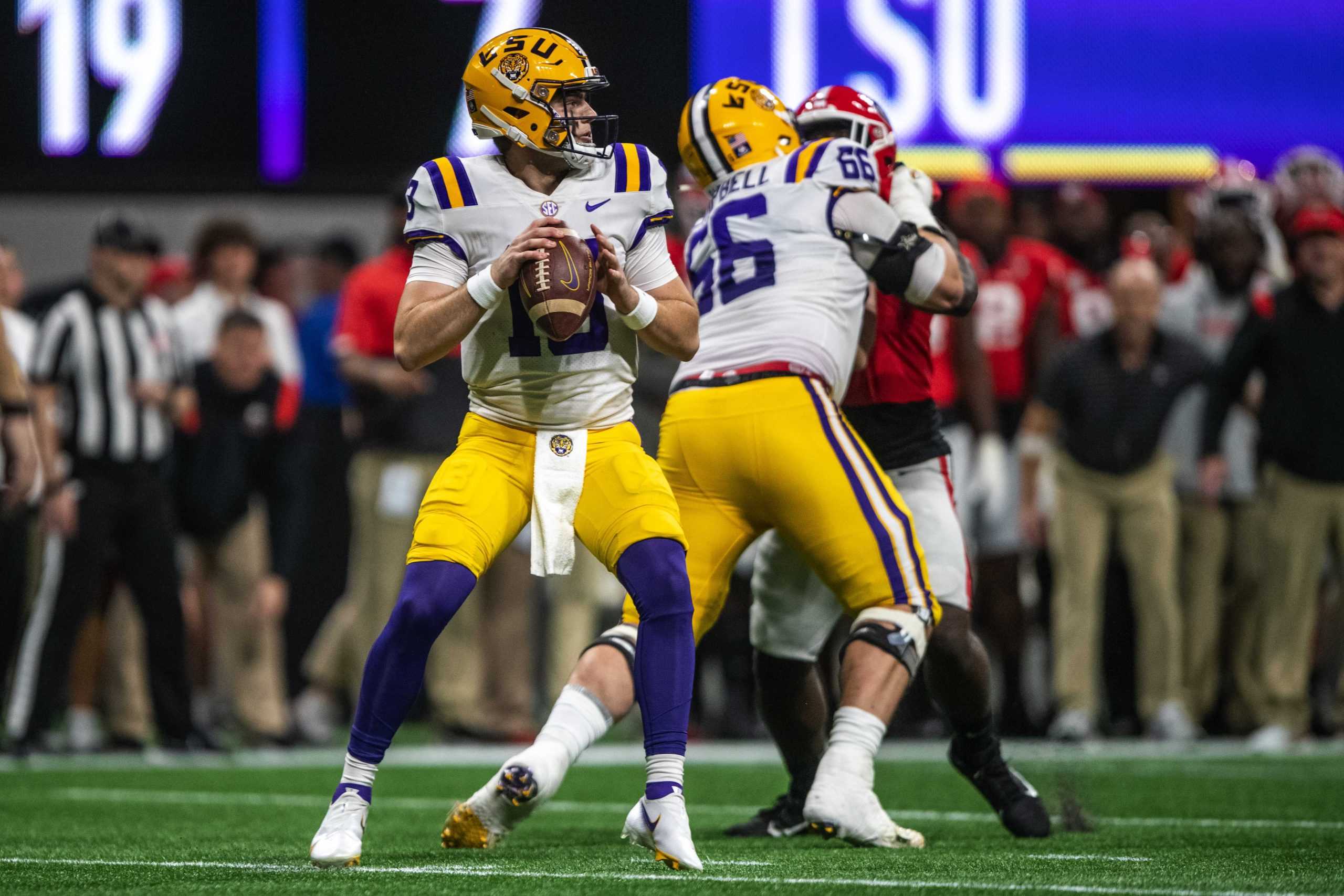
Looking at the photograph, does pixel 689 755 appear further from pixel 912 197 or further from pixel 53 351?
pixel 912 197

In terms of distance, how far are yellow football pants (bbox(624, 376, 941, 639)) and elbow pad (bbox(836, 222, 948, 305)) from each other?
12.8 inches

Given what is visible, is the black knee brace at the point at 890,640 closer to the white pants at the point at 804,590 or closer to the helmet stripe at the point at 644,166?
the white pants at the point at 804,590

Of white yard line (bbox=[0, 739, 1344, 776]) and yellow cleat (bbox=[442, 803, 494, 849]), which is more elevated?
yellow cleat (bbox=[442, 803, 494, 849])

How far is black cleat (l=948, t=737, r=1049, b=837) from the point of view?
15.3ft

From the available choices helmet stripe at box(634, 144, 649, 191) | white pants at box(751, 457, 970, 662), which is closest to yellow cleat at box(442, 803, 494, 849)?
white pants at box(751, 457, 970, 662)

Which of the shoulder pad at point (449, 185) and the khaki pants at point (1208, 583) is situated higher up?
the shoulder pad at point (449, 185)

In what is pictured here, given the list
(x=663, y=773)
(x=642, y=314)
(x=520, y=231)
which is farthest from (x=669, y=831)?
(x=520, y=231)

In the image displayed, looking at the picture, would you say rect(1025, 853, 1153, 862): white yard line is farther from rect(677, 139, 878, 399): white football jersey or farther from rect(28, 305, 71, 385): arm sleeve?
rect(28, 305, 71, 385): arm sleeve

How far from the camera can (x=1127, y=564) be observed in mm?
8555

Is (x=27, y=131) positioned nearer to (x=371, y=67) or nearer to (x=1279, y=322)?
(x=371, y=67)

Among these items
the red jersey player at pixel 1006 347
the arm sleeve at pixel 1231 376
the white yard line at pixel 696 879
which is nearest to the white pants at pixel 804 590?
the white yard line at pixel 696 879

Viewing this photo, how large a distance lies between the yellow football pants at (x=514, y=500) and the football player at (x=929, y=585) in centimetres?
83

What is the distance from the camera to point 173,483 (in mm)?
8406

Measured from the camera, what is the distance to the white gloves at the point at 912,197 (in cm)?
485
